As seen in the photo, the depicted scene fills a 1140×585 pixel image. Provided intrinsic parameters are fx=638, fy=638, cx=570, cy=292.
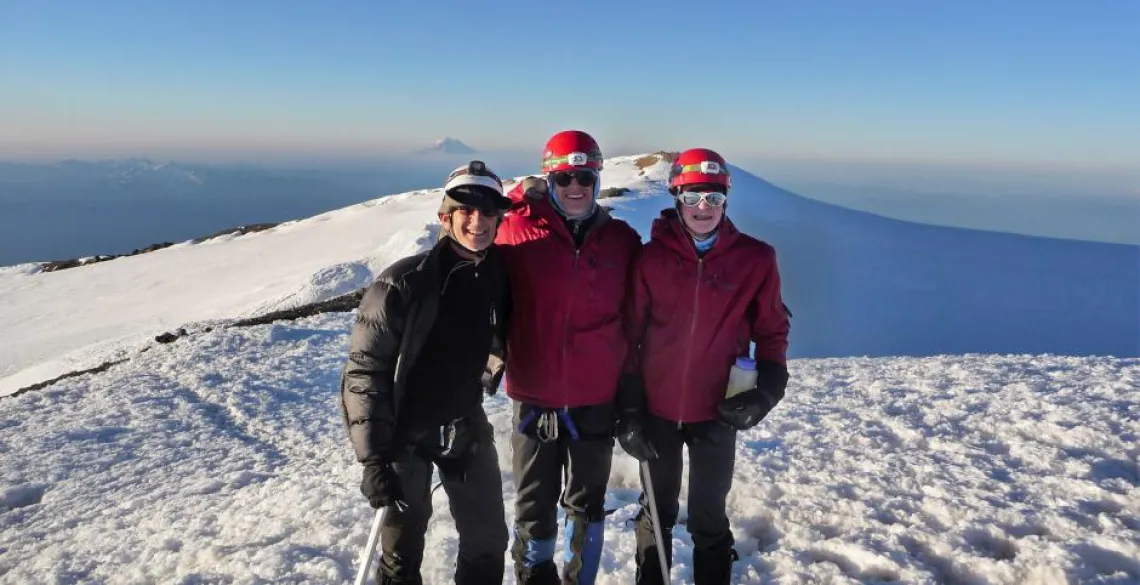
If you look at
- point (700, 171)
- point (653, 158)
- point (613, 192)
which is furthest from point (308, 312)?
point (653, 158)

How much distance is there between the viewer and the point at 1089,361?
889 cm

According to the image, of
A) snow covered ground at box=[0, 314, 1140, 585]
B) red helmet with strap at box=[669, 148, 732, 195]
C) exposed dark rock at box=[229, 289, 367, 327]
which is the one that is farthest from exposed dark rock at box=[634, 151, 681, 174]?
red helmet with strap at box=[669, 148, 732, 195]

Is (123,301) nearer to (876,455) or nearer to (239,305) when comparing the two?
(239,305)

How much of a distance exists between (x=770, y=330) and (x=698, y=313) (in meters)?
0.50

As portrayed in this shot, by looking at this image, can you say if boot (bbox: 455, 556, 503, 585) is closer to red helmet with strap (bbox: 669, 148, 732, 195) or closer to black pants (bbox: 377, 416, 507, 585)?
black pants (bbox: 377, 416, 507, 585)

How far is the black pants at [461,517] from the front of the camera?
3.67 meters

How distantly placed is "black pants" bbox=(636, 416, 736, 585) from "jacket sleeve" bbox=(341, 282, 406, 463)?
1721mm

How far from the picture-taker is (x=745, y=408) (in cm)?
384

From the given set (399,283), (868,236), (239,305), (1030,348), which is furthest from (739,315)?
(868,236)

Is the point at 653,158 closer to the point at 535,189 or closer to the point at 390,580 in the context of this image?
the point at 535,189

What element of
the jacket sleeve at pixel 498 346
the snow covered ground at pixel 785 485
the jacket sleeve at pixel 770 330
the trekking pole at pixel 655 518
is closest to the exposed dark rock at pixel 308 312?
the snow covered ground at pixel 785 485

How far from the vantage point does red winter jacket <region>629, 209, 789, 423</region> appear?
3.89 metres

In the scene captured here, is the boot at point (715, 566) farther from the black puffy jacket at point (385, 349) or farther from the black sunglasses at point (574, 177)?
the black sunglasses at point (574, 177)

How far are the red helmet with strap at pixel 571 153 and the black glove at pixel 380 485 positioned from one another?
6.47ft
